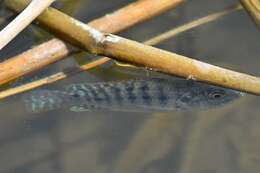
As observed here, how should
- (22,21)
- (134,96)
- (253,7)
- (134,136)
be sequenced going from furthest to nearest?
(134,136)
(134,96)
(253,7)
(22,21)

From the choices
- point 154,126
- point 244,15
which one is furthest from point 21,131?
point 244,15


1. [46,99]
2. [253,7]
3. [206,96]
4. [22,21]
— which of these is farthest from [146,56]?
[46,99]

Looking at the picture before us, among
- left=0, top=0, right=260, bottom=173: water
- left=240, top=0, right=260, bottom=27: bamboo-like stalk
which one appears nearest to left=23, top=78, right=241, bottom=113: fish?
left=0, top=0, right=260, bottom=173: water

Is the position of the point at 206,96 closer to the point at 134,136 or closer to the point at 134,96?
the point at 134,96

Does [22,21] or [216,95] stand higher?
[216,95]

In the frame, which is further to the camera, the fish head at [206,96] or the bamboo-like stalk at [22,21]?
the fish head at [206,96]

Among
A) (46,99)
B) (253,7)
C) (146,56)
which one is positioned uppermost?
(253,7)

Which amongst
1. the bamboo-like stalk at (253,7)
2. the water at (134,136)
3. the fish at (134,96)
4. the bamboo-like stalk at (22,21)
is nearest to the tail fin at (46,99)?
the fish at (134,96)

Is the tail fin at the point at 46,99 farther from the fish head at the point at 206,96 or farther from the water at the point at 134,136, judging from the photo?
the fish head at the point at 206,96
